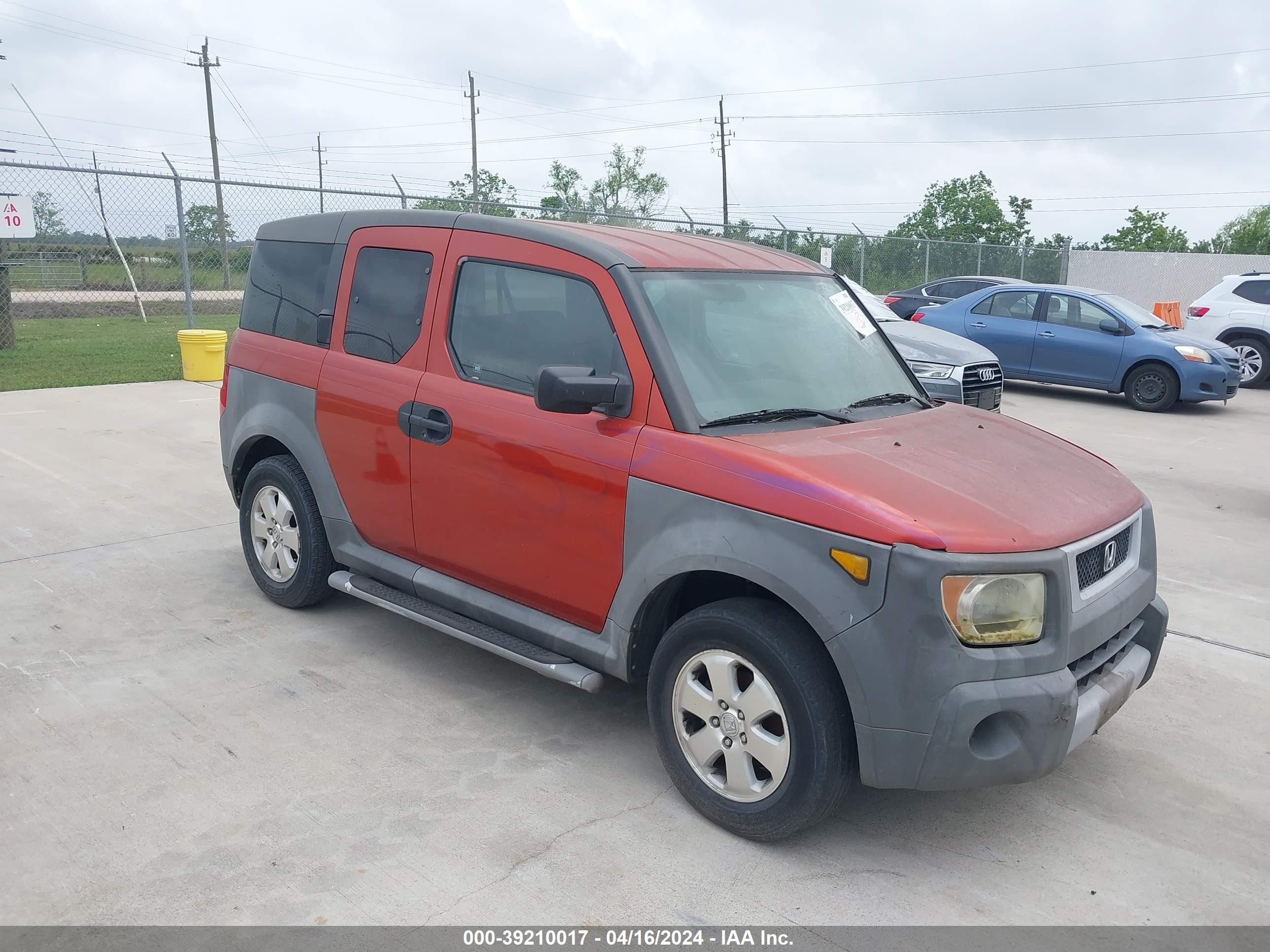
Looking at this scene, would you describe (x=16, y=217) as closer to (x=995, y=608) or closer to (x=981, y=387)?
(x=981, y=387)

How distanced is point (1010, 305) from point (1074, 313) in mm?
846

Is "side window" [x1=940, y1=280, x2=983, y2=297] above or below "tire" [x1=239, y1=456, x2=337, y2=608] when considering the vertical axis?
above

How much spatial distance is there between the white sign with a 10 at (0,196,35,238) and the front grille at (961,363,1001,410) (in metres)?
11.9

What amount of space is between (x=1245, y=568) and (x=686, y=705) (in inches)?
185

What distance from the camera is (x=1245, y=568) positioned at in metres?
6.46

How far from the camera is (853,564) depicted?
301 cm

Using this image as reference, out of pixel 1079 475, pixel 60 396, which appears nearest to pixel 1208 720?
pixel 1079 475

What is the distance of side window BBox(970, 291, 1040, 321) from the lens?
46.5 ft

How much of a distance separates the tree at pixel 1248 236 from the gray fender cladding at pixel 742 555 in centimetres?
5635

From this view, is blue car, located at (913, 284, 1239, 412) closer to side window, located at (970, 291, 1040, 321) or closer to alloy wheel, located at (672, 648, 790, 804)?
side window, located at (970, 291, 1040, 321)

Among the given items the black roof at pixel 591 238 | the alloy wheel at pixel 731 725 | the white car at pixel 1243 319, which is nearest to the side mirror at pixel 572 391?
the black roof at pixel 591 238

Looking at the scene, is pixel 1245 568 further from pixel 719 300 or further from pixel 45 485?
pixel 45 485
